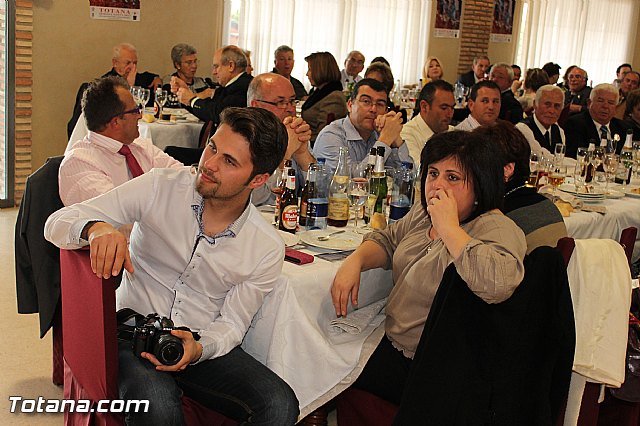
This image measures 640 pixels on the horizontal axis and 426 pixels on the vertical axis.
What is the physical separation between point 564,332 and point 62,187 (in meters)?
1.88

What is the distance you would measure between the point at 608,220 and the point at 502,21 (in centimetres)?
920

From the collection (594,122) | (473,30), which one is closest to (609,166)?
(594,122)

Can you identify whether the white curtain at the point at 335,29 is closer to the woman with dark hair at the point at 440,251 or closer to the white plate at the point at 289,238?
the white plate at the point at 289,238

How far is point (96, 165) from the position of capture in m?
3.07

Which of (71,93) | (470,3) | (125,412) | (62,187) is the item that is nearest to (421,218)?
(125,412)

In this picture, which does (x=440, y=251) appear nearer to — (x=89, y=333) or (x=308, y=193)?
(x=308, y=193)

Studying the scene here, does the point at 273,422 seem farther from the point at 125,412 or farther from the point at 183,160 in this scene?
the point at 183,160

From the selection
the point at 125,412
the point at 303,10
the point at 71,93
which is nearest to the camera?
the point at 125,412

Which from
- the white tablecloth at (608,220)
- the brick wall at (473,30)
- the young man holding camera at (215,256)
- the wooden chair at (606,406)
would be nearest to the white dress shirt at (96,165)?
the young man holding camera at (215,256)

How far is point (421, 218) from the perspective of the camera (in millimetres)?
2682

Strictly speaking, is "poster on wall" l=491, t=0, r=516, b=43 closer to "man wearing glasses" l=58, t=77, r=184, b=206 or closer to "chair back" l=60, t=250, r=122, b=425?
"man wearing glasses" l=58, t=77, r=184, b=206

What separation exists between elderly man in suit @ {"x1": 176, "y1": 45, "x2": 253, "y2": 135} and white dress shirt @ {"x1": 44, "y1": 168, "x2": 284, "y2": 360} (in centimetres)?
334

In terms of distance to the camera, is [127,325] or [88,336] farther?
[127,325]

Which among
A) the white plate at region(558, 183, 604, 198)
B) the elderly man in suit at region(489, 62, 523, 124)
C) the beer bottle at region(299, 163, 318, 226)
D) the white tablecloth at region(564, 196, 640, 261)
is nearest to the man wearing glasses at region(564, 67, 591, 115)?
the elderly man in suit at region(489, 62, 523, 124)
